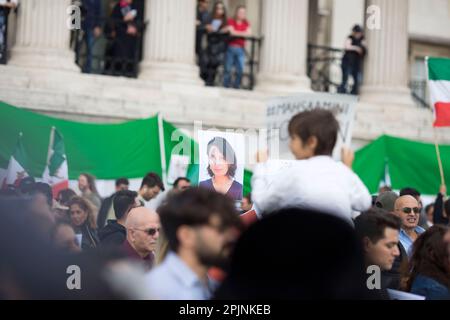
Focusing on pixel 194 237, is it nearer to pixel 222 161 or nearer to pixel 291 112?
pixel 222 161

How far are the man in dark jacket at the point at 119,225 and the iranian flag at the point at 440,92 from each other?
17.6ft

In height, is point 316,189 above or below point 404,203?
above

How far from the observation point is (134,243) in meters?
8.20

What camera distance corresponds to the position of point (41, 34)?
21.0 metres

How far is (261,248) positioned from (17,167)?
1097 centimetres

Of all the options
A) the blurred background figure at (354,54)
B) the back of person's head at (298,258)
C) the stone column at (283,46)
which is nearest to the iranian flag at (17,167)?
the stone column at (283,46)

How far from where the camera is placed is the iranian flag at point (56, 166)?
1527cm

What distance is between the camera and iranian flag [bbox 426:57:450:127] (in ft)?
49.6

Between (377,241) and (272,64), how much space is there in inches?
644

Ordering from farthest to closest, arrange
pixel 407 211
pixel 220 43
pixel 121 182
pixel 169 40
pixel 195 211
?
pixel 220 43 → pixel 169 40 → pixel 121 182 → pixel 407 211 → pixel 195 211

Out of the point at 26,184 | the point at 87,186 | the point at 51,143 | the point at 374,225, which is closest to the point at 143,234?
the point at 374,225

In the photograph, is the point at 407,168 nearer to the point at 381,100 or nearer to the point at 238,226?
the point at 381,100

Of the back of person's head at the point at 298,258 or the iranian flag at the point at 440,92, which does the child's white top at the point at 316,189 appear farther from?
the iranian flag at the point at 440,92

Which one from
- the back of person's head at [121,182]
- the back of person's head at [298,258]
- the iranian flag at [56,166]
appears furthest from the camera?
the back of person's head at [121,182]
